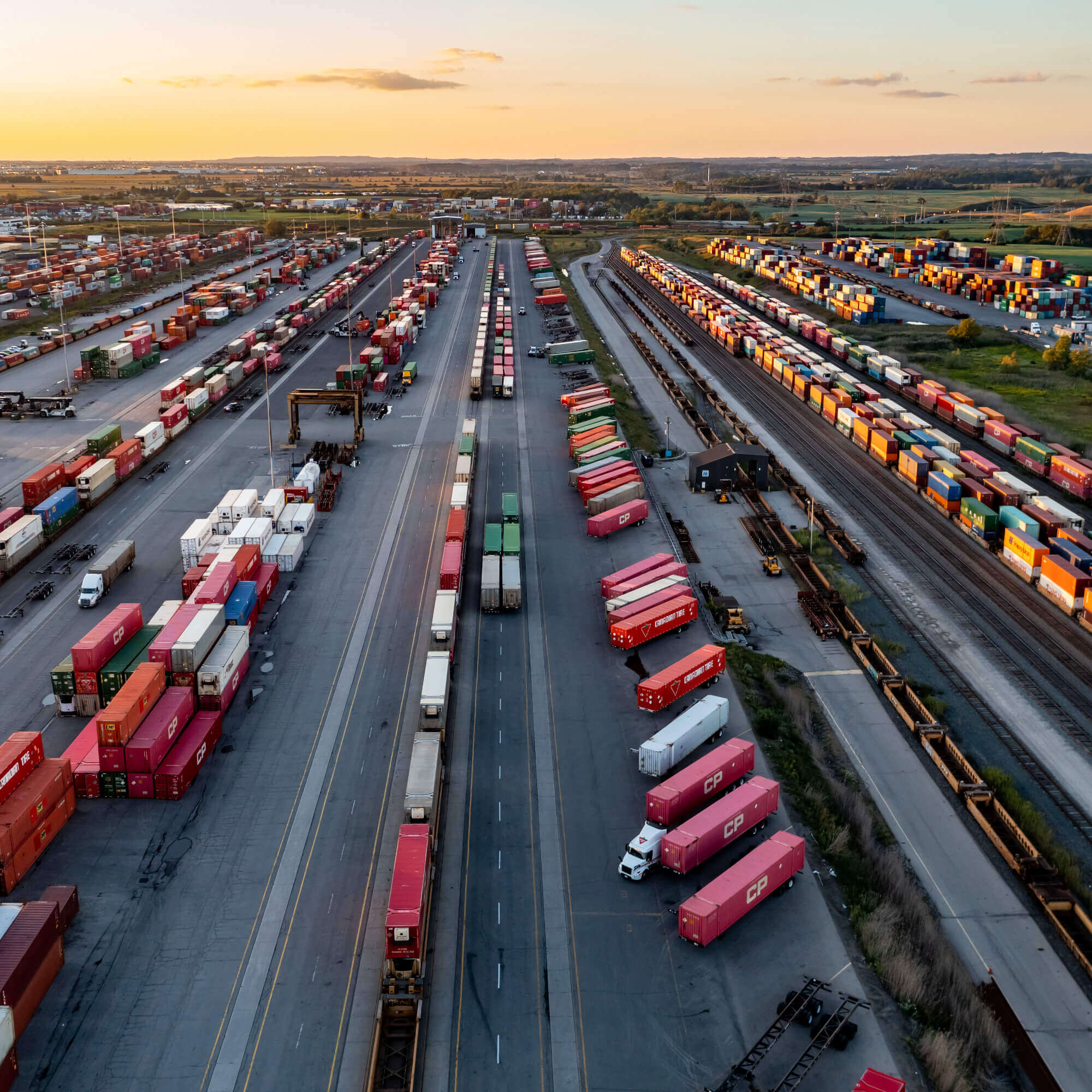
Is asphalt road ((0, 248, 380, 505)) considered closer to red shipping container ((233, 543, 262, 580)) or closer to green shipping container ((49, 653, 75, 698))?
red shipping container ((233, 543, 262, 580))

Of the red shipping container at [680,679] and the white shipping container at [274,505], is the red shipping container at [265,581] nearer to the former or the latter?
the white shipping container at [274,505]

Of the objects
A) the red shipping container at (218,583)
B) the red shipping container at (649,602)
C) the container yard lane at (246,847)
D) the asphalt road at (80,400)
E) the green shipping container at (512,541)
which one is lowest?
the asphalt road at (80,400)

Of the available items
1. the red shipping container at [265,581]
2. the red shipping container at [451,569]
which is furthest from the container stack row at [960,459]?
the red shipping container at [265,581]

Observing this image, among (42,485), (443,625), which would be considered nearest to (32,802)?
(443,625)

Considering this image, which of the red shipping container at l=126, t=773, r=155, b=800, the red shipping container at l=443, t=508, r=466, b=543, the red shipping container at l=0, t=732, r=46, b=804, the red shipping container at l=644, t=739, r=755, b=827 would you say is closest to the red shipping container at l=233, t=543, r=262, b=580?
the red shipping container at l=443, t=508, r=466, b=543

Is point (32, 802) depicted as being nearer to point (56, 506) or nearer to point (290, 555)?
point (290, 555)
